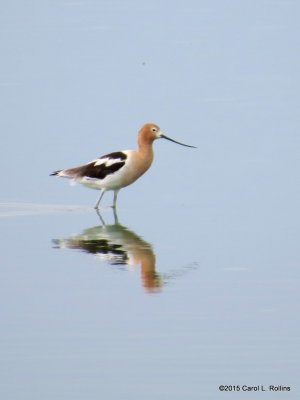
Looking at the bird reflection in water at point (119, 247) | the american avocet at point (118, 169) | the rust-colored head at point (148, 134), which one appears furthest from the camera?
the rust-colored head at point (148, 134)

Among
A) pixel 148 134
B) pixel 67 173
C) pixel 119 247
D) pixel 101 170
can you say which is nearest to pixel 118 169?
pixel 101 170

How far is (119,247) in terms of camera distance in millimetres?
12156

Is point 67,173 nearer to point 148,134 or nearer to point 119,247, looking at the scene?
point 148,134

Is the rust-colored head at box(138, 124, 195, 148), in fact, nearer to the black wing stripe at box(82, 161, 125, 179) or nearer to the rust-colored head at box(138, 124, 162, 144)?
the rust-colored head at box(138, 124, 162, 144)

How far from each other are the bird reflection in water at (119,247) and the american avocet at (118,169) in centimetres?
147

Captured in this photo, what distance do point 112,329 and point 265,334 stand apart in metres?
1.17

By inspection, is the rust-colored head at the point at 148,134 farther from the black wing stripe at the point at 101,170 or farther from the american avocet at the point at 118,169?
the black wing stripe at the point at 101,170

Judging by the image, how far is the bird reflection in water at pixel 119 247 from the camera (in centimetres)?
1088

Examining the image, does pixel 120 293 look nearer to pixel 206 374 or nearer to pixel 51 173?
pixel 206 374

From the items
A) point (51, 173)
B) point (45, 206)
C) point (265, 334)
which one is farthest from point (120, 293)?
point (51, 173)

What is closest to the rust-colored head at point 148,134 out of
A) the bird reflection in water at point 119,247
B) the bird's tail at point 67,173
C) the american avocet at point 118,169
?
the american avocet at point 118,169

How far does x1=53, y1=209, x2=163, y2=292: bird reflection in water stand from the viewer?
35.7 ft

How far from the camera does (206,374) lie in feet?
26.8

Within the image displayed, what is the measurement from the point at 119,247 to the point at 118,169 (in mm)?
2922
